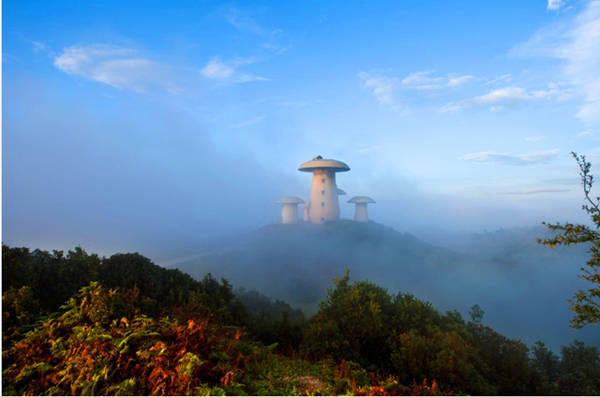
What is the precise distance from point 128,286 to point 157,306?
203 cm

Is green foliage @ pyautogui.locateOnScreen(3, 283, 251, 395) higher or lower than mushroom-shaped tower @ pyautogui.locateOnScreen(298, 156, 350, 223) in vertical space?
lower

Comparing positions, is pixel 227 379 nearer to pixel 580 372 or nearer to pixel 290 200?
pixel 580 372

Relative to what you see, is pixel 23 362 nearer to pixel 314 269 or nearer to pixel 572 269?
pixel 314 269

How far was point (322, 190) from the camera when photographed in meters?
67.3

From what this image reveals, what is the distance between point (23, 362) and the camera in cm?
529

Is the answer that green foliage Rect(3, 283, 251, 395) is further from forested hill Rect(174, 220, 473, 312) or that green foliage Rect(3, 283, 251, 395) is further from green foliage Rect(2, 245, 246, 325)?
forested hill Rect(174, 220, 473, 312)

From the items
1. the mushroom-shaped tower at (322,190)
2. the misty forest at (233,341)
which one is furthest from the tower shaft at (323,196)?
the misty forest at (233,341)

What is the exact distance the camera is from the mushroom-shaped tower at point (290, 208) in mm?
71250

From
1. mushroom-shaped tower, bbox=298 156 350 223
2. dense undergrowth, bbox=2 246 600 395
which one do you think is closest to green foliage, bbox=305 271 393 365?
dense undergrowth, bbox=2 246 600 395

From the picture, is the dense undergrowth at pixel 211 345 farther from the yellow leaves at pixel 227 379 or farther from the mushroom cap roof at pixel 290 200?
the mushroom cap roof at pixel 290 200

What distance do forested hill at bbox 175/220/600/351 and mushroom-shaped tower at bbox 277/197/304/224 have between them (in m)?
2.06

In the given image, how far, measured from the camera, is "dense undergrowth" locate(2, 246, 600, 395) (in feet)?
16.4

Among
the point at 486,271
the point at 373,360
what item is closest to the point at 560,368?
the point at 373,360

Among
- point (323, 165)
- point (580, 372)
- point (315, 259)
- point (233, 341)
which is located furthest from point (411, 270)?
point (233, 341)
